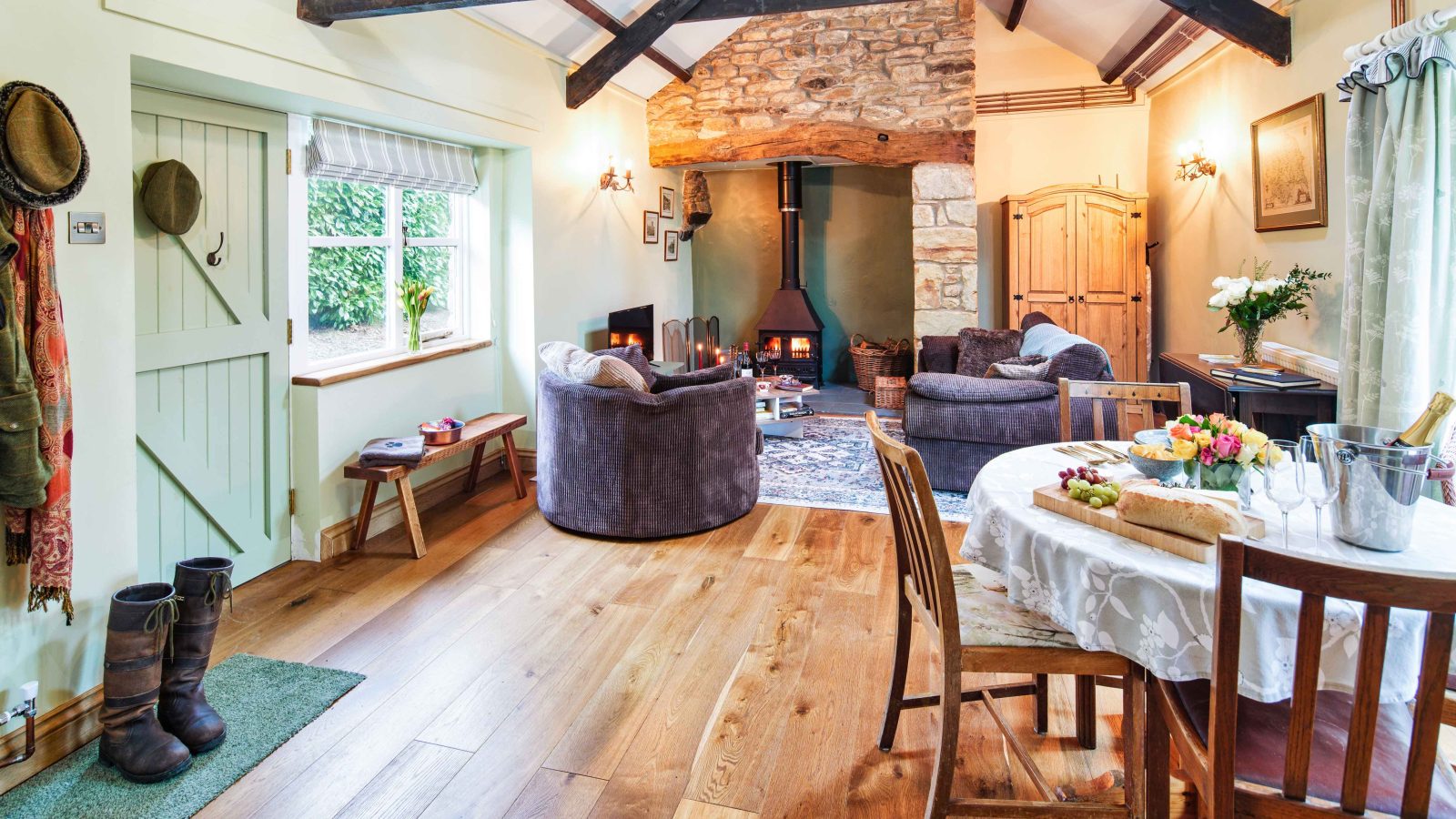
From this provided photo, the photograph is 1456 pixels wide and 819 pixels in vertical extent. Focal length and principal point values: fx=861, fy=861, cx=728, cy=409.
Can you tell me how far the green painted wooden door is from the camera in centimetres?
303

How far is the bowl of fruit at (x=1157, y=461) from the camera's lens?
77.0 inches

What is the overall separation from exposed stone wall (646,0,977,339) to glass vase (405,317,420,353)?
3125mm

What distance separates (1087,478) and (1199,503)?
12.3 inches

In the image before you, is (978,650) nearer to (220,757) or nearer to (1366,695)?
(1366,695)

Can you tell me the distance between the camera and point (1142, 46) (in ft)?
19.9

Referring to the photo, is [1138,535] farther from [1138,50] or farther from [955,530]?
[1138,50]

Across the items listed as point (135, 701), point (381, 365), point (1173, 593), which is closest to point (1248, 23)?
point (1173, 593)

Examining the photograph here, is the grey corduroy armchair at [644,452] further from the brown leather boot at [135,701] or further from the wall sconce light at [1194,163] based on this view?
the wall sconce light at [1194,163]

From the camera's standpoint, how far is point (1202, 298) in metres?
5.89

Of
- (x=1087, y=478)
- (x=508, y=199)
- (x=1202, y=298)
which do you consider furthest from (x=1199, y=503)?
(x=1202, y=298)

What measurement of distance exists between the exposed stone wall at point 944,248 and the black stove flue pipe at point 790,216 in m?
1.42

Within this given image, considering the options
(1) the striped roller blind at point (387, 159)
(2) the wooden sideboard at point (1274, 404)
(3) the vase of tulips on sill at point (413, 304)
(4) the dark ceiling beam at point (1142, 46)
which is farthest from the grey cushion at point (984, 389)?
(1) the striped roller blind at point (387, 159)

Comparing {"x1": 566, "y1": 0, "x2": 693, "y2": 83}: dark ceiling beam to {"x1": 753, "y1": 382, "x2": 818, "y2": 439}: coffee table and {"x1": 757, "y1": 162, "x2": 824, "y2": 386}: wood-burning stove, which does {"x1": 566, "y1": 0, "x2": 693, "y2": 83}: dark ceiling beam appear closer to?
{"x1": 757, "y1": 162, "x2": 824, "y2": 386}: wood-burning stove

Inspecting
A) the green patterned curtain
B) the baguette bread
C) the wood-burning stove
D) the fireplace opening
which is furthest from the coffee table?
the baguette bread
